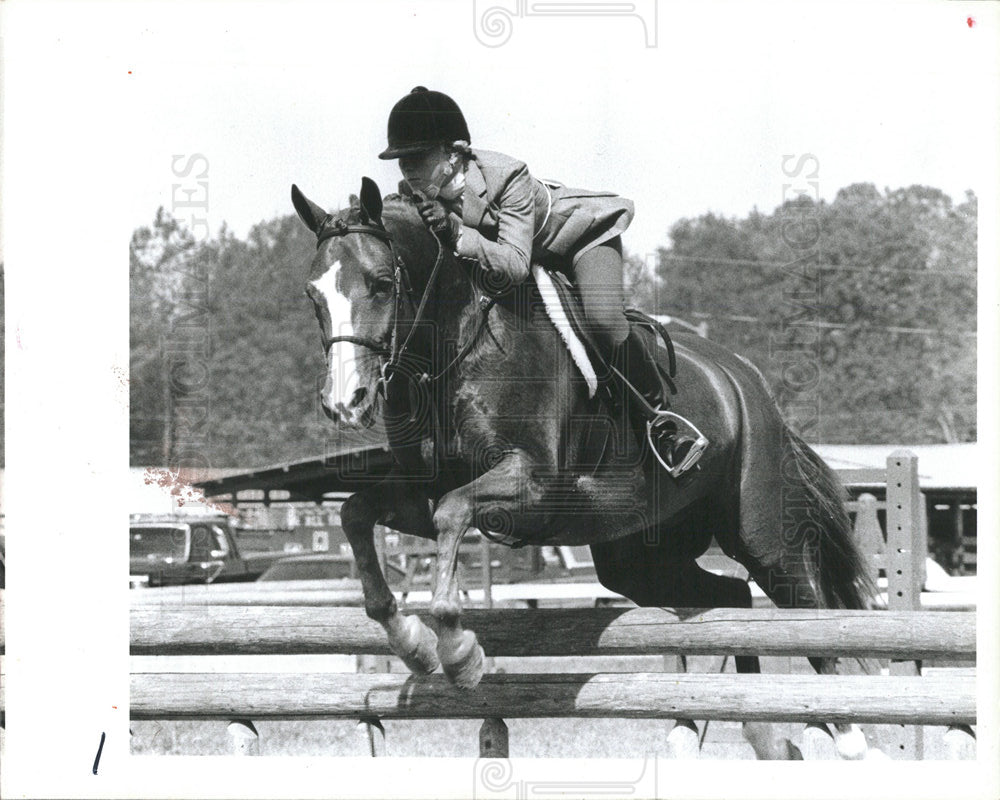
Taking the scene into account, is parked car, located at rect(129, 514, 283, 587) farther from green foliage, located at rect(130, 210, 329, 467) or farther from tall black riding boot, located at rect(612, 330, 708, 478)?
tall black riding boot, located at rect(612, 330, 708, 478)

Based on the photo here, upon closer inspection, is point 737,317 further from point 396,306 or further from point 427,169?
point 396,306

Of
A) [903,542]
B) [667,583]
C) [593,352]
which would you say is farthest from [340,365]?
[903,542]

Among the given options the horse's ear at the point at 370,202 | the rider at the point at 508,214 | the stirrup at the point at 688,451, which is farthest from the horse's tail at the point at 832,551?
the horse's ear at the point at 370,202

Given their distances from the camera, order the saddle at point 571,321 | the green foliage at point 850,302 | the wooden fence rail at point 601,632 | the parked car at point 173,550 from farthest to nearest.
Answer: the parked car at point 173,550 < the green foliage at point 850,302 < the wooden fence rail at point 601,632 < the saddle at point 571,321

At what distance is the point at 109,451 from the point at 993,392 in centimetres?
257

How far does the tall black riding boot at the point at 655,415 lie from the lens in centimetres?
345

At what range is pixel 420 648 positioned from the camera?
3.18 m

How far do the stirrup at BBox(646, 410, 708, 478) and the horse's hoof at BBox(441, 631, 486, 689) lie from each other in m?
0.84

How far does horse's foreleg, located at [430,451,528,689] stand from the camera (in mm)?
2959

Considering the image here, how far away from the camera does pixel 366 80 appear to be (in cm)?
344

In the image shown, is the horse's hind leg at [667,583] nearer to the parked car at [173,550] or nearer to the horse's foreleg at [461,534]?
the horse's foreleg at [461,534]

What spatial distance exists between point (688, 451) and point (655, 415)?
0.17 metres

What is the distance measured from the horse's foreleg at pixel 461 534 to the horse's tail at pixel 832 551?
4.22 feet

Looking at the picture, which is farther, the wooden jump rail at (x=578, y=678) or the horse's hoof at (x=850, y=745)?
the horse's hoof at (x=850, y=745)
